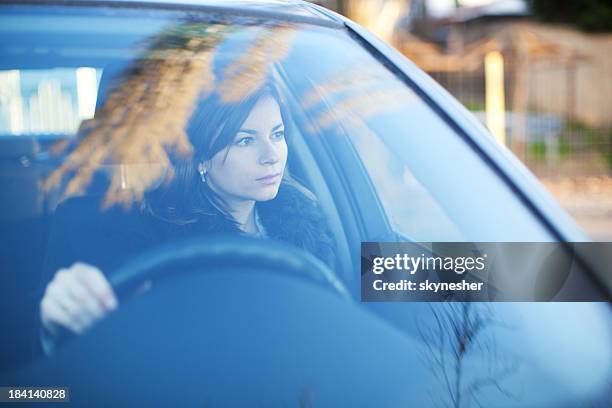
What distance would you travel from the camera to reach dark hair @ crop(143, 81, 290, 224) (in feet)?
4.43

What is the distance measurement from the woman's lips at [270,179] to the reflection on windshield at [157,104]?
0.13 meters

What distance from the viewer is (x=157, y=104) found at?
1.40 m

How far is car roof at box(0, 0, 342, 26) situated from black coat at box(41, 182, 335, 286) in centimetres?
34

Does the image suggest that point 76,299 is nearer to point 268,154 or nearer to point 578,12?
point 268,154

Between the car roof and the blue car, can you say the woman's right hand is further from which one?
the car roof

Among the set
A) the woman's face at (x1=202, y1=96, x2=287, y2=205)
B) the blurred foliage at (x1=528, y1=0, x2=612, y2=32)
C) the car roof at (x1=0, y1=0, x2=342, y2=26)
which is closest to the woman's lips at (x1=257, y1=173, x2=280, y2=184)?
the woman's face at (x1=202, y1=96, x2=287, y2=205)

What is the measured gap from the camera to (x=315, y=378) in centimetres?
133

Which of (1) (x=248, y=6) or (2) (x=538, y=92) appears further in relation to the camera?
(2) (x=538, y=92)

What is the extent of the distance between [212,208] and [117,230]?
0.16m

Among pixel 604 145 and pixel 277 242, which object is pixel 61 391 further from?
pixel 604 145

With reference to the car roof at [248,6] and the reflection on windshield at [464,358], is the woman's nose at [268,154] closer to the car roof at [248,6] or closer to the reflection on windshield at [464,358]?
the car roof at [248,6]

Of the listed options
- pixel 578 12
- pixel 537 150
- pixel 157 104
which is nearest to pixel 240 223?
pixel 157 104

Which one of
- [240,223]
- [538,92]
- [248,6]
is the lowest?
[240,223]

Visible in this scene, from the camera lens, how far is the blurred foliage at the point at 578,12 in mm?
17427
